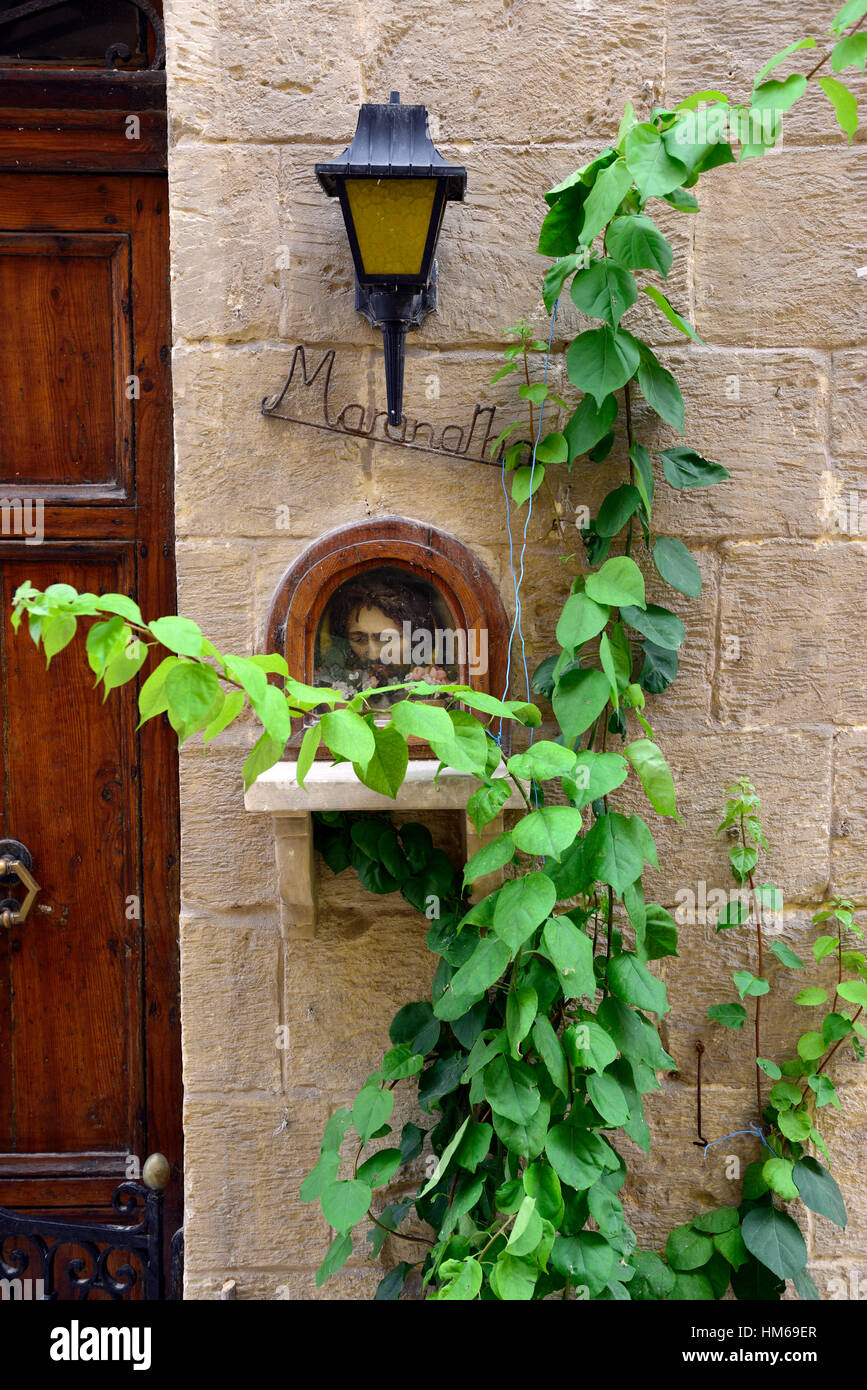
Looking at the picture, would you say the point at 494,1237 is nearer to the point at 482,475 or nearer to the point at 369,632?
the point at 369,632

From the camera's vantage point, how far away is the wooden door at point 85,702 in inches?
80.4

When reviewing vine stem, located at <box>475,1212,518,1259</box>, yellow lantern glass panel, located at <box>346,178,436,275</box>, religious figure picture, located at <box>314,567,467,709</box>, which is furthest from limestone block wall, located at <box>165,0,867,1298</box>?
vine stem, located at <box>475,1212,518,1259</box>

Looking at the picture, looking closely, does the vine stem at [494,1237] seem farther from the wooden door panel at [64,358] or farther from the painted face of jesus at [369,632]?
the wooden door panel at [64,358]

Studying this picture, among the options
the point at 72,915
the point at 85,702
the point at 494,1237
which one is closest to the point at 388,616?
the point at 85,702

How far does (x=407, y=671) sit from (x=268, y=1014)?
77 cm

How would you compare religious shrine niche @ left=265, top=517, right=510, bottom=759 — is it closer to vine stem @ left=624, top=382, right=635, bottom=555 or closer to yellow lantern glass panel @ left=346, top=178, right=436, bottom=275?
vine stem @ left=624, top=382, right=635, bottom=555

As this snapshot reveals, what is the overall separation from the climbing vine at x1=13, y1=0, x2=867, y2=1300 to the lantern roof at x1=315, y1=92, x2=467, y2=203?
0.20 m

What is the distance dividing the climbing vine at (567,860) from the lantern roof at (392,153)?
0.20m

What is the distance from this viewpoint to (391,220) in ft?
5.25

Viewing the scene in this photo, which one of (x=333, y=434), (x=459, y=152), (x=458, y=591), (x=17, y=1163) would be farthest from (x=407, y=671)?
(x=17, y=1163)

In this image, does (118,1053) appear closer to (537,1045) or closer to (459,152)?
(537,1045)

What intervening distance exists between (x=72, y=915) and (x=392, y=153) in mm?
1682

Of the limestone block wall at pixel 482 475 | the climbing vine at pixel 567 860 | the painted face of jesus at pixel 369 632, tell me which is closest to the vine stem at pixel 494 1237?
the climbing vine at pixel 567 860

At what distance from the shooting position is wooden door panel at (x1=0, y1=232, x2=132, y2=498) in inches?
80.4
